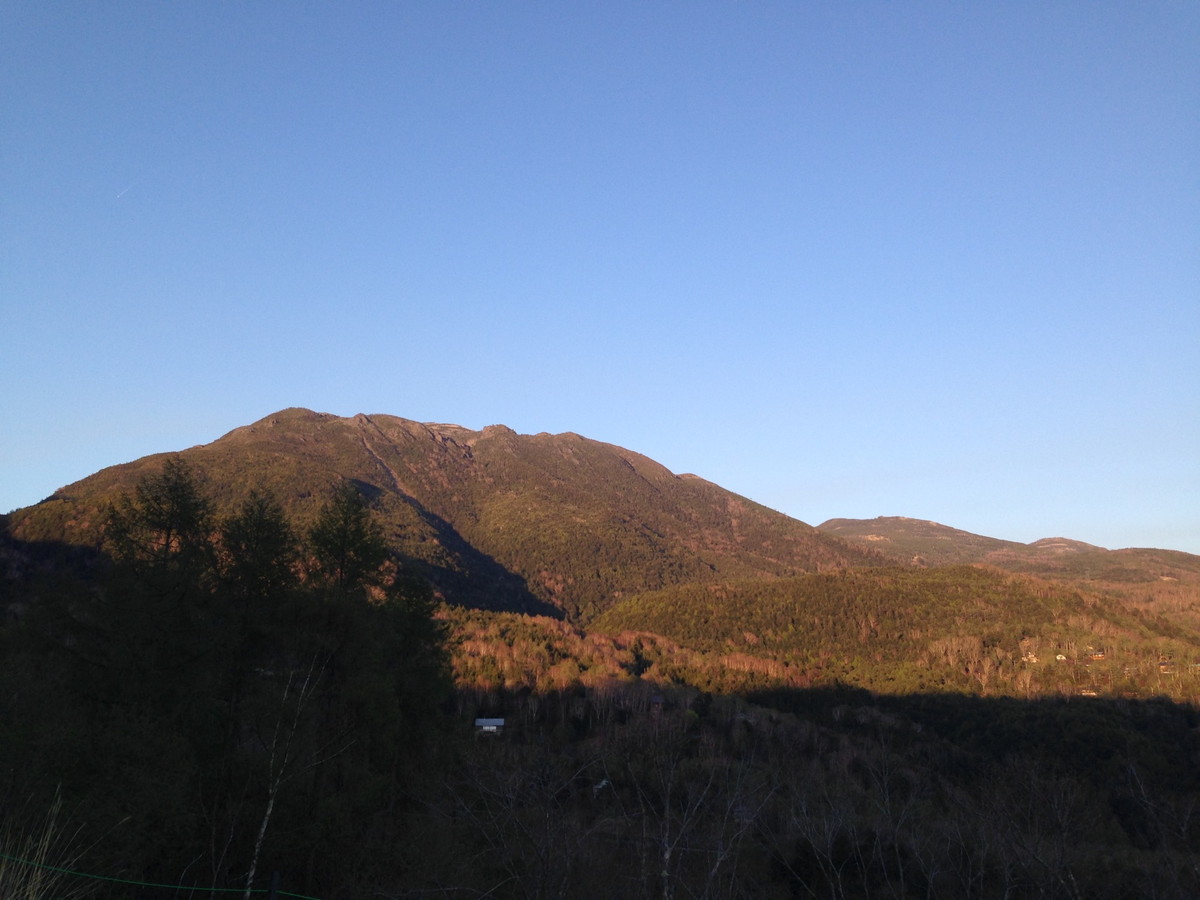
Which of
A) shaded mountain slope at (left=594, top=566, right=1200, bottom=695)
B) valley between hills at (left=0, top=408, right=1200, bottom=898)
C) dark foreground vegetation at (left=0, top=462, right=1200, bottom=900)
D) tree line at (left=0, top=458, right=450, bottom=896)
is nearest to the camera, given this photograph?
dark foreground vegetation at (left=0, top=462, right=1200, bottom=900)

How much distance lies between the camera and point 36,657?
20391 millimetres

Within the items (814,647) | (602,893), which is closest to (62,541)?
(602,893)

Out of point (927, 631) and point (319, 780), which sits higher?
point (319, 780)

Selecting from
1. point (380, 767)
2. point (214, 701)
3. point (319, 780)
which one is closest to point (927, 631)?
point (380, 767)

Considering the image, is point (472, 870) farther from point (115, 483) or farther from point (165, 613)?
point (115, 483)

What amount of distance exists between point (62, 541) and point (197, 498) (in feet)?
290

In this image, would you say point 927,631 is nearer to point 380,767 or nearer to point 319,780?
point 380,767

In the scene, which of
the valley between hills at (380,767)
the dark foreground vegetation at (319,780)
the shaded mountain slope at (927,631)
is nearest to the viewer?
the dark foreground vegetation at (319,780)

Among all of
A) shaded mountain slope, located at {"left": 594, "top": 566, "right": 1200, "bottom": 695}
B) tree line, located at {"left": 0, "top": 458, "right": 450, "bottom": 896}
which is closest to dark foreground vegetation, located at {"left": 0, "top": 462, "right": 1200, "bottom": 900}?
tree line, located at {"left": 0, "top": 458, "right": 450, "bottom": 896}

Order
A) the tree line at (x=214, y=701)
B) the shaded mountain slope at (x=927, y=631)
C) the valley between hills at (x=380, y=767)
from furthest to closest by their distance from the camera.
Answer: the shaded mountain slope at (x=927, y=631), the tree line at (x=214, y=701), the valley between hills at (x=380, y=767)

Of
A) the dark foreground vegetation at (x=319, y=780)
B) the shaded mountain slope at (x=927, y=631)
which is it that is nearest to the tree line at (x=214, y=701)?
the dark foreground vegetation at (x=319, y=780)

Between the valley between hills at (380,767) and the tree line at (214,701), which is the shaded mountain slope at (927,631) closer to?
the valley between hills at (380,767)

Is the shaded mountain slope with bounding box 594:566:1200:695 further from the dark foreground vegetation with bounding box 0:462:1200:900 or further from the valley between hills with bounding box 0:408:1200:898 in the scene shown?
the dark foreground vegetation with bounding box 0:462:1200:900

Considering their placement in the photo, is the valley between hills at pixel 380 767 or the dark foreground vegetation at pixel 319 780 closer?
the dark foreground vegetation at pixel 319 780
